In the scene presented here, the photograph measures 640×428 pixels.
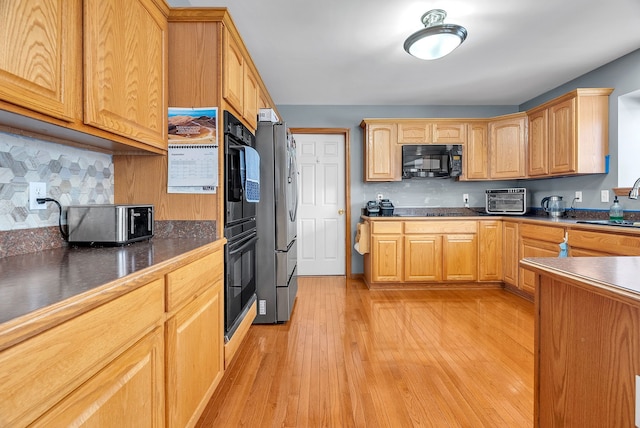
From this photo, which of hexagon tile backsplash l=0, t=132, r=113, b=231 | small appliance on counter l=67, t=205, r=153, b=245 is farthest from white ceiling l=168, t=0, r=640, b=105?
small appliance on counter l=67, t=205, r=153, b=245

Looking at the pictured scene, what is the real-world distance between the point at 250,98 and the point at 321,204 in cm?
220

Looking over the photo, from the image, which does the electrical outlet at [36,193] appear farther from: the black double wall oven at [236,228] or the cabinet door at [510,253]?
the cabinet door at [510,253]

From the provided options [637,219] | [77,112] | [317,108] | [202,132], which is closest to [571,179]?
Answer: [637,219]

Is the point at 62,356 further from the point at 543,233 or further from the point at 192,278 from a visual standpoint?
the point at 543,233

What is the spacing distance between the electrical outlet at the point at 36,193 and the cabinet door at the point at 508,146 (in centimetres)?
432

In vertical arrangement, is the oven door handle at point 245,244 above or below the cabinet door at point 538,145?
below

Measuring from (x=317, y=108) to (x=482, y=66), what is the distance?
205 centimetres

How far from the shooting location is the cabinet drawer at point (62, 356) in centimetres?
50

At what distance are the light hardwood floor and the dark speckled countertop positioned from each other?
902 millimetres

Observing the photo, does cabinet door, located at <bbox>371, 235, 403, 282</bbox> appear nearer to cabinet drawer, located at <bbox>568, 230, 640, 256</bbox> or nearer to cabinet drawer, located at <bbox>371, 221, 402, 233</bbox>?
cabinet drawer, located at <bbox>371, 221, 402, 233</bbox>

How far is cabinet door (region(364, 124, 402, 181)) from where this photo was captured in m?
3.93

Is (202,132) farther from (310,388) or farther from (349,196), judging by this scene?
(349,196)

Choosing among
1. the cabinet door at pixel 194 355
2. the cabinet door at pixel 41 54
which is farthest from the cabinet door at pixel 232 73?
the cabinet door at pixel 194 355

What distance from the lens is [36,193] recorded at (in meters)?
1.23
